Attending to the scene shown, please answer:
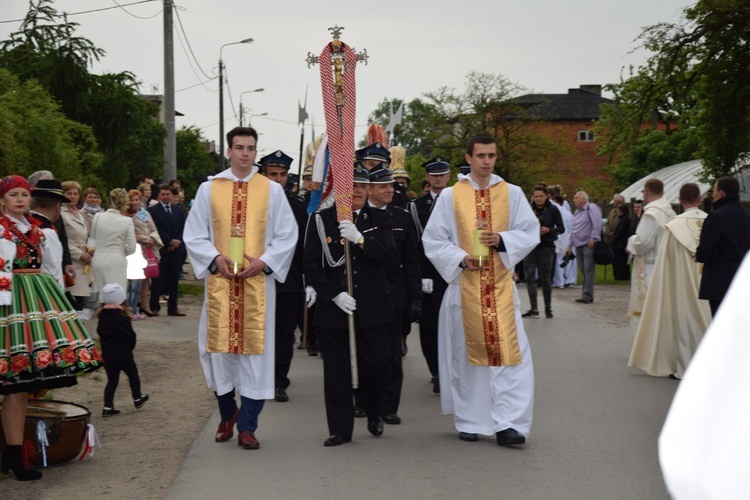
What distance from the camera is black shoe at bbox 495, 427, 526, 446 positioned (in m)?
7.16

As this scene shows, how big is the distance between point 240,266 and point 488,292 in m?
1.77

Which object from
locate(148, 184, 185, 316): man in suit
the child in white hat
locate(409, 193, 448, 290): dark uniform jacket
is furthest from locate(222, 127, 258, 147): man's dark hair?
locate(148, 184, 185, 316): man in suit

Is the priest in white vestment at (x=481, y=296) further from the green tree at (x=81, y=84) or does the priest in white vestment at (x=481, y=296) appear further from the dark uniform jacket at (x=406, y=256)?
the green tree at (x=81, y=84)

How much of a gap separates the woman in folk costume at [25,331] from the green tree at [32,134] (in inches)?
286

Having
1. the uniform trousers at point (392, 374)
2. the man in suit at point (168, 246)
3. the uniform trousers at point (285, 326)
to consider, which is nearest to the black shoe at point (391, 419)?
the uniform trousers at point (392, 374)

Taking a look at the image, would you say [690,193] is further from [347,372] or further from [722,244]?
[347,372]

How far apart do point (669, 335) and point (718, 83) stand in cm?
1590

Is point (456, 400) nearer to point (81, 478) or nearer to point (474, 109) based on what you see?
point (81, 478)

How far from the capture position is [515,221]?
7.78m

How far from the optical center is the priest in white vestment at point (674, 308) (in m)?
10.6

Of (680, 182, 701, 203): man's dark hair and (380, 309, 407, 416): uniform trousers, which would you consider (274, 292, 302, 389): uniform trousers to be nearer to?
(380, 309, 407, 416): uniform trousers

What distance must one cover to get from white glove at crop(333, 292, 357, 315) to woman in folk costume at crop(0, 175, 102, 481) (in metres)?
1.69

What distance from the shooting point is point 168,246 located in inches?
634

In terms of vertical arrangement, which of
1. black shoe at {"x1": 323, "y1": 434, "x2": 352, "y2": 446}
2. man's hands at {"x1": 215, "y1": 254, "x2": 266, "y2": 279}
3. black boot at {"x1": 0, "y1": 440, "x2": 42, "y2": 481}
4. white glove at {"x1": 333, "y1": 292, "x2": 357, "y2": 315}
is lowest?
black shoe at {"x1": 323, "y1": 434, "x2": 352, "y2": 446}
